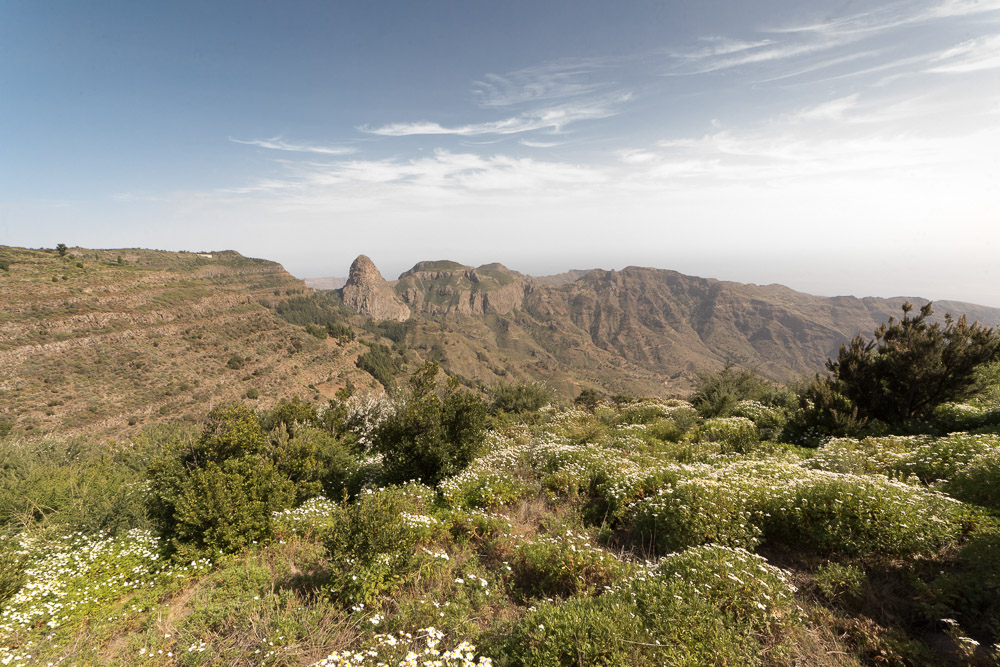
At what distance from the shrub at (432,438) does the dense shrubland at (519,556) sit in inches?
2.9

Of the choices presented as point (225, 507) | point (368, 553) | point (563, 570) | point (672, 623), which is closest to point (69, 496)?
point (225, 507)

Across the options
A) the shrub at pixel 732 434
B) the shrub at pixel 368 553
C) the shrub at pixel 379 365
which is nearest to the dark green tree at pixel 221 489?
the shrub at pixel 368 553

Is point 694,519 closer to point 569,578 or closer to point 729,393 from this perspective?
point 569,578

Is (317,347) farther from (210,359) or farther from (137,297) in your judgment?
(137,297)

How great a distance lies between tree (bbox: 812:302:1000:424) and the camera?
11648mm

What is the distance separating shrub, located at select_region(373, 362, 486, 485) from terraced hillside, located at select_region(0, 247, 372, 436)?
55.9 m

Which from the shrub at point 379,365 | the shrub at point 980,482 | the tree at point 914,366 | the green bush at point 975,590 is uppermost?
the tree at point 914,366

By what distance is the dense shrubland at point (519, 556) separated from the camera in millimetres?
4227

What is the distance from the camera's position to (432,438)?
11.1m

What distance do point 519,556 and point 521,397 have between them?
2401cm

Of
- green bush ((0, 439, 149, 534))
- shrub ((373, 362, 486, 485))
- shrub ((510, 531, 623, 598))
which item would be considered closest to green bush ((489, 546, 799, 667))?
shrub ((510, 531, 623, 598))

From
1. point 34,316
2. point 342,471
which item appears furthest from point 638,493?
point 34,316

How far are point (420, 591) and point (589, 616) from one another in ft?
9.95

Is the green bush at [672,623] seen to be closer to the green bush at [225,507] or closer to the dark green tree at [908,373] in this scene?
the green bush at [225,507]
